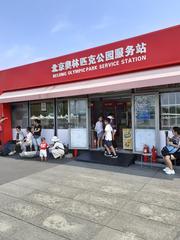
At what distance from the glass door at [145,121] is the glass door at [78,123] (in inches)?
90.9

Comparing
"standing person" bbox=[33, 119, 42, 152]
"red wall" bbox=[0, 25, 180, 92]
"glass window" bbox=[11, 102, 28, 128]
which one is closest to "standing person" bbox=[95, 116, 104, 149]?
"red wall" bbox=[0, 25, 180, 92]

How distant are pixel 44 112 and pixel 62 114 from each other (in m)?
1.22

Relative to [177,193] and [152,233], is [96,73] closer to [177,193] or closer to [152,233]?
[177,193]

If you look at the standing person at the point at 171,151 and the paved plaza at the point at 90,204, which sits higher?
the standing person at the point at 171,151

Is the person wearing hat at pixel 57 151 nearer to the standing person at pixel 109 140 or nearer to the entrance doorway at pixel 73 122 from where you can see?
the entrance doorway at pixel 73 122

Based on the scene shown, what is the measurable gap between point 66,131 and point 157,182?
5473 mm

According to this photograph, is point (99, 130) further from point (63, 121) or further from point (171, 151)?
point (171, 151)

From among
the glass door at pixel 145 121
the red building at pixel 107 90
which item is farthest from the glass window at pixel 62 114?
the glass door at pixel 145 121

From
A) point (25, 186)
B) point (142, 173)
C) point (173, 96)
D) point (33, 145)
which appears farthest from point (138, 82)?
point (33, 145)

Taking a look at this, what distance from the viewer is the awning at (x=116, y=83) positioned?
20.4 feet

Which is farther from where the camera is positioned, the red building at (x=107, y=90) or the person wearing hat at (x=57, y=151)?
the person wearing hat at (x=57, y=151)

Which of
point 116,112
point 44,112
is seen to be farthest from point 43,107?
point 116,112

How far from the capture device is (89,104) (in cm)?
936

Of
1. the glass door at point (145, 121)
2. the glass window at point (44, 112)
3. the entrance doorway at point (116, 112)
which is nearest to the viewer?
the glass door at point (145, 121)
